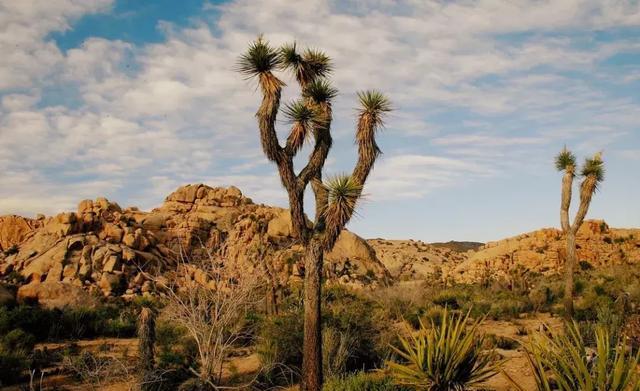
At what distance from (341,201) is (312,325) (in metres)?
2.44

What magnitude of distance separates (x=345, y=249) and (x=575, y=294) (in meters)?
18.2

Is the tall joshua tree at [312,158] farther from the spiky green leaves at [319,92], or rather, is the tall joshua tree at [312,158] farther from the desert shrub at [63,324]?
the desert shrub at [63,324]

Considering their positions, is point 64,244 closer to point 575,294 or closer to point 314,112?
point 314,112

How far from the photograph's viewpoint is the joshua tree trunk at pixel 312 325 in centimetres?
946

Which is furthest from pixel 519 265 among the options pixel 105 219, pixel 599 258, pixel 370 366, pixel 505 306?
pixel 105 219

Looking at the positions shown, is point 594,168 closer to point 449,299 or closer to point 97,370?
point 449,299

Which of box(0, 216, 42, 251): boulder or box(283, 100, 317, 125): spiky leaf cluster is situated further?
box(0, 216, 42, 251): boulder

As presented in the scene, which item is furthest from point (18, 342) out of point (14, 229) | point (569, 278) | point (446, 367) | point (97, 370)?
point (14, 229)

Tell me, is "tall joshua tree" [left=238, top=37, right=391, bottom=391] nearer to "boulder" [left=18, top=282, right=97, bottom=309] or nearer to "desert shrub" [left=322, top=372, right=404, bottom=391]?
"desert shrub" [left=322, top=372, right=404, bottom=391]

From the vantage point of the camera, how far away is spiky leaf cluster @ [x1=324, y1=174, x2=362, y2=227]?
31.8ft

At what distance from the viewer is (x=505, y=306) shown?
18578 mm

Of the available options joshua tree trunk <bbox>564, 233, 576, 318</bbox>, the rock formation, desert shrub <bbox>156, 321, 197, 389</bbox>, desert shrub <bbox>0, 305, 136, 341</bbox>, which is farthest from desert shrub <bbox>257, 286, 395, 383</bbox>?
the rock formation

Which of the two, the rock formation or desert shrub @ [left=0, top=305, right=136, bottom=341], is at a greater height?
the rock formation

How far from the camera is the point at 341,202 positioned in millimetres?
9680
